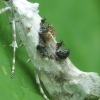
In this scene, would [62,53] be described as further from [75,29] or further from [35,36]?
[75,29]

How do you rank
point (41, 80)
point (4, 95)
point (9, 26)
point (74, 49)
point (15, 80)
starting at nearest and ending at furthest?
point (4, 95), point (15, 80), point (41, 80), point (9, 26), point (74, 49)

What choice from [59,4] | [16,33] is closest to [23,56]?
[16,33]

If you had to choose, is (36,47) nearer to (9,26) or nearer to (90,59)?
(9,26)

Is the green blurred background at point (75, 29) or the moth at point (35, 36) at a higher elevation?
the green blurred background at point (75, 29)

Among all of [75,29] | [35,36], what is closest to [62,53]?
[35,36]

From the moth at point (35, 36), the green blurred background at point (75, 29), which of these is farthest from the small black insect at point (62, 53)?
the green blurred background at point (75, 29)

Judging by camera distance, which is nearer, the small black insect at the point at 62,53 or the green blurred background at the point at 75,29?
the small black insect at the point at 62,53

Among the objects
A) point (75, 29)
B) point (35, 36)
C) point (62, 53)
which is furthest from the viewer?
point (75, 29)

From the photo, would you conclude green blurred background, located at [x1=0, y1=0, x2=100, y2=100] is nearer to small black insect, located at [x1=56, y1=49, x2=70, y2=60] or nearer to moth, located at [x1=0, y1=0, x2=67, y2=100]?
moth, located at [x1=0, y1=0, x2=67, y2=100]

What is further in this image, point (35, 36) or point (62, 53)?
point (35, 36)

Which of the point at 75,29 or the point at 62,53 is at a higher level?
the point at 75,29

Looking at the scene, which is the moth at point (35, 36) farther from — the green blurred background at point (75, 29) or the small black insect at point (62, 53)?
the green blurred background at point (75, 29)
